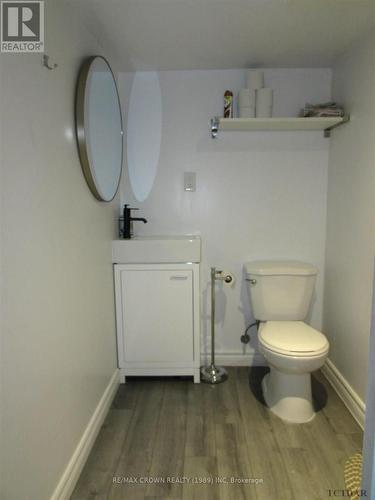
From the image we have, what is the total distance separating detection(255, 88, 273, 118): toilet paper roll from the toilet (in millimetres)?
926

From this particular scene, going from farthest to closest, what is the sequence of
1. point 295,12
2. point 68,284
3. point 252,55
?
point 252,55 → point 295,12 → point 68,284

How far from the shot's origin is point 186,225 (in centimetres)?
242

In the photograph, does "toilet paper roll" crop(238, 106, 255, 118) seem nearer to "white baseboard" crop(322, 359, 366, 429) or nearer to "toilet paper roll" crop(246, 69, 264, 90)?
"toilet paper roll" crop(246, 69, 264, 90)

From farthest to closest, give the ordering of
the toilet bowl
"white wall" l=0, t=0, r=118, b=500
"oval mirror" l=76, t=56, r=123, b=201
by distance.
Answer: the toilet bowl < "oval mirror" l=76, t=56, r=123, b=201 < "white wall" l=0, t=0, r=118, b=500

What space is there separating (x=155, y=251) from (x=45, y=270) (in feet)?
3.03

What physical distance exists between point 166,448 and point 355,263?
135 cm

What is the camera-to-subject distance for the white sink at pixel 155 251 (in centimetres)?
213

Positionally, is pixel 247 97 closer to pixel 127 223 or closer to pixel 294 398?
pixel 127 223

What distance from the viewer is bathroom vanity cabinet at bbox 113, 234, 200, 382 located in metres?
2.16

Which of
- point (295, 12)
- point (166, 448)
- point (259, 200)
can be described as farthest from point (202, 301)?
point (295, 12)

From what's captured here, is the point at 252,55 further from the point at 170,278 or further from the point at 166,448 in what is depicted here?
the point at 166,448

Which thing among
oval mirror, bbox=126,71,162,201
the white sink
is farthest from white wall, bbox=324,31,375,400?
oval mirror, bbox=126,71,162,201

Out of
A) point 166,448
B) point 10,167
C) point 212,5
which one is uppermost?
point 212,5

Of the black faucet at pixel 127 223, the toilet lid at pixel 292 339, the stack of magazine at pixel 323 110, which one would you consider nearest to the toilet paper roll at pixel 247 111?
the stack of magazine at pixel 323 110
